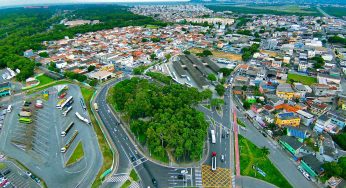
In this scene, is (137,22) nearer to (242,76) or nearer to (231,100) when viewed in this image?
(242,76)

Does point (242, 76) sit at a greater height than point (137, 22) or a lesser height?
lesser

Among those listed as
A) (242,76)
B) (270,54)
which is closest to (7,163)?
(242,76)

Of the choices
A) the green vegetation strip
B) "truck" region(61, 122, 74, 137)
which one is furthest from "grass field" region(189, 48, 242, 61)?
"truck" region(61, 122, 74, 137)

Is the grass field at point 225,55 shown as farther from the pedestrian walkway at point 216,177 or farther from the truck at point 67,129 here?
the truck at point 67,129

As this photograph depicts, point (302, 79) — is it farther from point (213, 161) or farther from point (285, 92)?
point (213, 161)

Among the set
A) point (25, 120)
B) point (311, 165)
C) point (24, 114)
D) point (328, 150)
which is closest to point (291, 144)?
point (311, 165)

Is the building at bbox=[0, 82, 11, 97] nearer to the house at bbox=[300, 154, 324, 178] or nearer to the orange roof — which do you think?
the orange roof
